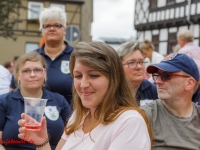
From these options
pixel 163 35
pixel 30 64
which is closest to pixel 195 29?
pixel 163 35

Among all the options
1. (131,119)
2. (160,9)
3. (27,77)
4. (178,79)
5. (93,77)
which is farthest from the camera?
(160,9)

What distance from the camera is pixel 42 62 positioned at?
3699 millimetres

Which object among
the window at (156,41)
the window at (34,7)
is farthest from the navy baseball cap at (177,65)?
the window at (34,7)

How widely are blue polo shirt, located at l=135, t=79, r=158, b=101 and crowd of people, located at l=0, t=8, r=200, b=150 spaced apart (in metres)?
0.01

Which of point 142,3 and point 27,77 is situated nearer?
point 27,77

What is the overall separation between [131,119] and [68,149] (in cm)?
47

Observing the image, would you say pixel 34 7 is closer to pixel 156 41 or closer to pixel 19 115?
pixel 156 41

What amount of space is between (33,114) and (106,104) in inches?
25.4

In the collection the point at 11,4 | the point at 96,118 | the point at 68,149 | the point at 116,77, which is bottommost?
the point at 68,149

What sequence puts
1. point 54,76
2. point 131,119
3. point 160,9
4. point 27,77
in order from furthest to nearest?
point 160,9, point 54,76, point 27,77, point 131,119

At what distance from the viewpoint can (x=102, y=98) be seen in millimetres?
2143

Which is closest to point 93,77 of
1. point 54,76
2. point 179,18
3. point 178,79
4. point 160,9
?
point 178,79

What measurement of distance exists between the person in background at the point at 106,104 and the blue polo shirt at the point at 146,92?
152 cm

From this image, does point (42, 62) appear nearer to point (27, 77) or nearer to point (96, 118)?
point (27, 77)
